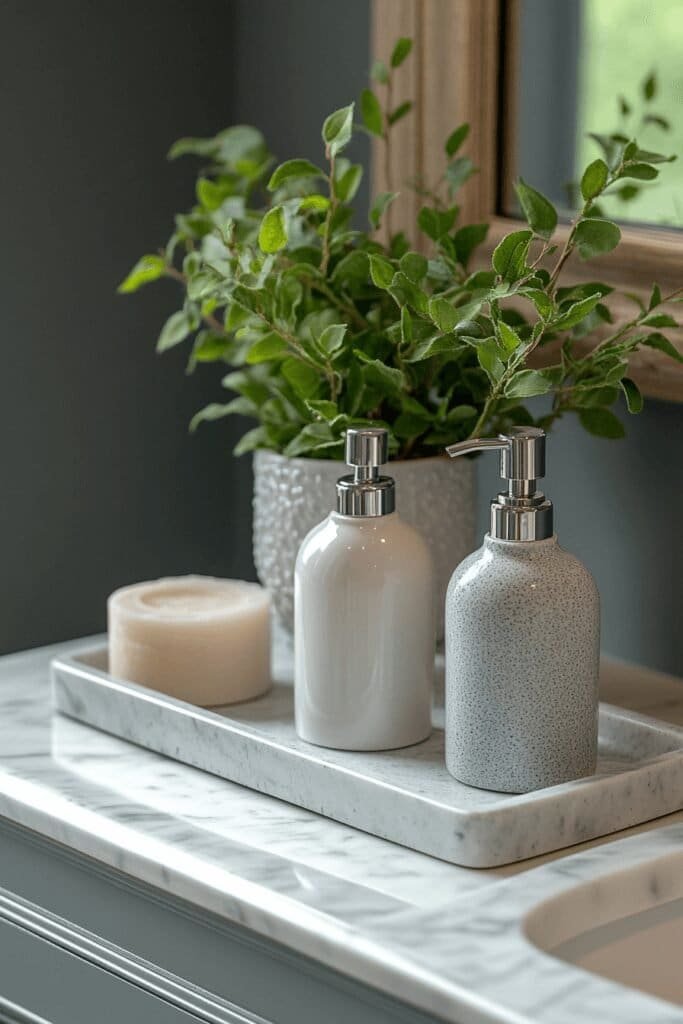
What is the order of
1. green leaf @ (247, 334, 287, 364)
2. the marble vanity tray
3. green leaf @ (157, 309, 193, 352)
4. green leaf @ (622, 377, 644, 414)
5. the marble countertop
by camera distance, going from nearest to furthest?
the marble countertop < the marble vanity tray < green leaf @ (622, 377, 644, 414) < green leaf @ (247, 334, 287, 364) < green leaf @ (157, 309, 193, 352)

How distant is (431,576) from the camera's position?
38.3 inches

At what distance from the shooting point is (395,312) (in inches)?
43.9

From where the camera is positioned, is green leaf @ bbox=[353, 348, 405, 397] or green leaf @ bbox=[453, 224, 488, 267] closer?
green leaf @ bbox=[353, 348, 405, 397]

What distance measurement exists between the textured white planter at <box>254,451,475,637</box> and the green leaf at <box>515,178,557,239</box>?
201mm

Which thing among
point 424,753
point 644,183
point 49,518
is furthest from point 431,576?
point 49,518

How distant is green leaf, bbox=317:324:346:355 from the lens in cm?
100

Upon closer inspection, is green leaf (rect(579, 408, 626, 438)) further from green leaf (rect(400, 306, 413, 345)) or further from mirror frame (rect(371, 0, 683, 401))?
green leaf (rect(400, 306, 413, 345))

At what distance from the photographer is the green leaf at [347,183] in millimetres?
1108

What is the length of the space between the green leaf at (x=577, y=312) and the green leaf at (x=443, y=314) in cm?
6

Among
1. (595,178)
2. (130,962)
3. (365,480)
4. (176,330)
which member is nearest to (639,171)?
(595,178)

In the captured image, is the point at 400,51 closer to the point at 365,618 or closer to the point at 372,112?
the point at 372,112

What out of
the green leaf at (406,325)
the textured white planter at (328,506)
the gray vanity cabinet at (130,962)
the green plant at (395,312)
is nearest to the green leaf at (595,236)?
the green plant at (395,312)

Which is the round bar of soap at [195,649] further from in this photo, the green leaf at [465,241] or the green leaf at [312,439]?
the green leaf at [465,241]

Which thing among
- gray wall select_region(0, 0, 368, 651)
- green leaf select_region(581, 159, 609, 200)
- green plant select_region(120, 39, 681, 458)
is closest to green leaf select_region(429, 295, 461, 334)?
green plant select_region(120, 39, 681, 458)
